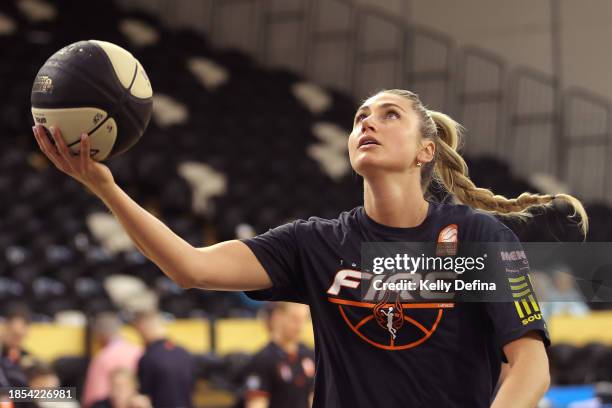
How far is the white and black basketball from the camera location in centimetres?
243

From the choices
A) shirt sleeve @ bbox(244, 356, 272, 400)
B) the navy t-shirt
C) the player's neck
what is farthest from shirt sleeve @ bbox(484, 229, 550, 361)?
shirt sleeve @ bbox(244, 356, 272, 400)

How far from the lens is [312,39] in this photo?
55.3 feet

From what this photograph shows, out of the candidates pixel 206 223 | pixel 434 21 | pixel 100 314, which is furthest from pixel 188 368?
pixel 434 21

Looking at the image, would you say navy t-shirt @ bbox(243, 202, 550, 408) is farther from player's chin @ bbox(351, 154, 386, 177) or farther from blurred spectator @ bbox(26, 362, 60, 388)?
blurred spectator @ bbox(26, 362, 60, 388)

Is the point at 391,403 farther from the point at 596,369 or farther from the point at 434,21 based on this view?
the point at 434,21

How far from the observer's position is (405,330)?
2.55 m

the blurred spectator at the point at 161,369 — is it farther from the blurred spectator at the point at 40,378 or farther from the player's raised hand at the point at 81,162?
the player's raised hand at the point at 81,162

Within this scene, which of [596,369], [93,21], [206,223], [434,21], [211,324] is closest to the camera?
[211,324]

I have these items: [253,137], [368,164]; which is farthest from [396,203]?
[253,137]

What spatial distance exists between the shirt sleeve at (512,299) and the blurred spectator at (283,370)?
376 centimetres

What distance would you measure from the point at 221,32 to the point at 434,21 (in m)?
3.40

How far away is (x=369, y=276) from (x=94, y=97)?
80cm

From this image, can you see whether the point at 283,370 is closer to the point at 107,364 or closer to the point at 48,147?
the point at 107,364

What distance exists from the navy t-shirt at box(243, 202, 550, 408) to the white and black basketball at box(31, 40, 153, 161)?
440 mm
